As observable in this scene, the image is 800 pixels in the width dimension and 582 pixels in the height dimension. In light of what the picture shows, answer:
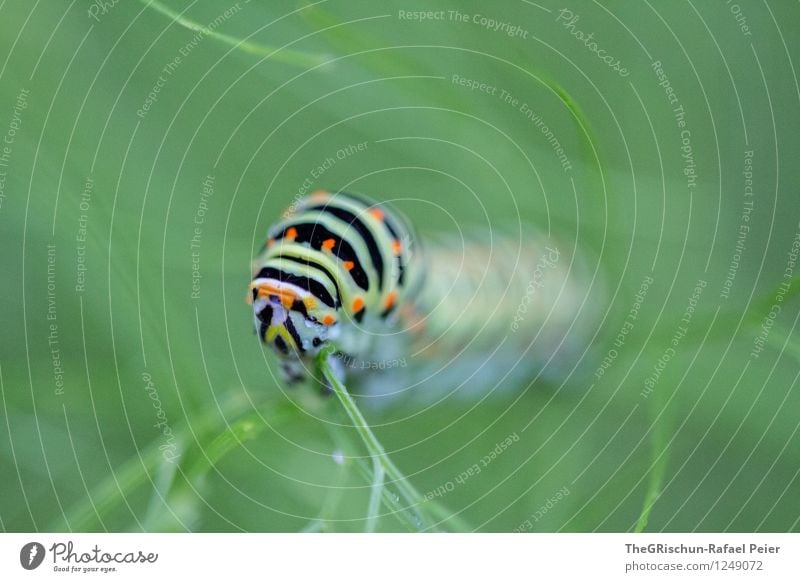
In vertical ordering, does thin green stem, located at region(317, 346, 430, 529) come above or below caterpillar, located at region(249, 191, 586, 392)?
below

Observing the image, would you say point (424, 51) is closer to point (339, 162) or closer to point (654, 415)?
point (339, 162)

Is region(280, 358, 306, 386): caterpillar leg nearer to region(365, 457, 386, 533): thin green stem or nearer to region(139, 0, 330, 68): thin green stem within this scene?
region(365, 457, 386, 533): thin green stem

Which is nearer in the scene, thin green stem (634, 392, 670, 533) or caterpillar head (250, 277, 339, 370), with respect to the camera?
caterpillar head (250, 277, 339, 370)

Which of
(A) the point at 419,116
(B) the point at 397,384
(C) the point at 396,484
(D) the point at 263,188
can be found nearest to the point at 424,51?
(A) the point at 419,116

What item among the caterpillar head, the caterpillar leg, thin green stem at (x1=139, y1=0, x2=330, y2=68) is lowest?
the caterpillar leg

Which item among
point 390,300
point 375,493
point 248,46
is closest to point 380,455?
point 375,493

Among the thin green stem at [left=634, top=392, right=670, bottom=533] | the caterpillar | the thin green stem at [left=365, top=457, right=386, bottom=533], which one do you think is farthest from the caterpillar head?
the thin green stem at [left=634, top=392, right=670, bottom=533]
